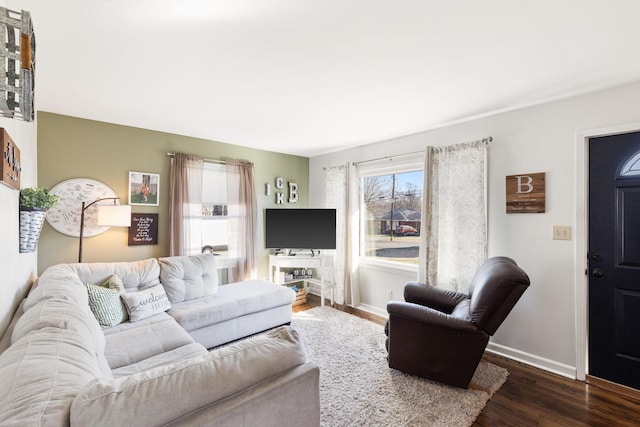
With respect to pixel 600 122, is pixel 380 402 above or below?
below

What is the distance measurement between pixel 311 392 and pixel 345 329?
232 cm

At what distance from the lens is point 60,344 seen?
1.13m

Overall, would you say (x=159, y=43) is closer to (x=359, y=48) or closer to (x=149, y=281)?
(x=359, y=48)

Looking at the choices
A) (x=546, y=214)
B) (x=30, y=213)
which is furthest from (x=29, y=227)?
(x=546, y=214)

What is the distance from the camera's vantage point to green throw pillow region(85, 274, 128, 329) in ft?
7.55

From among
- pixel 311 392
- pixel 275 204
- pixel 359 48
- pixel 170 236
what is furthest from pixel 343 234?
pixel 311 392

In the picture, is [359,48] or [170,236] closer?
[359,48]

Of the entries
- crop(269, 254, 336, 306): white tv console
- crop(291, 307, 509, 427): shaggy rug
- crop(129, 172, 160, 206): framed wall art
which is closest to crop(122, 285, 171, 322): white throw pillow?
crop(129, 172, 160, 206): framed wall art

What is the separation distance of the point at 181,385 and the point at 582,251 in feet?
10.1

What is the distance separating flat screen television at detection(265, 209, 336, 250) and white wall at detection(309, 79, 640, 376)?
82.6 inches

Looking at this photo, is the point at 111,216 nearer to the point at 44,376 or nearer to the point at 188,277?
the point at 188,277

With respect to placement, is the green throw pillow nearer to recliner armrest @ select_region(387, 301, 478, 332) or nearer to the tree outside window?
recliner armrest @ select_region(387, 301, 478, 332)

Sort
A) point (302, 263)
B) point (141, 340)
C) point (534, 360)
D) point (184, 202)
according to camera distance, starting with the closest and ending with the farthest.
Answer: point (141, 340) < point (534, 360) < point (184, 202) < point (302, 263)

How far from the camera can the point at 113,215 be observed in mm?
2885
